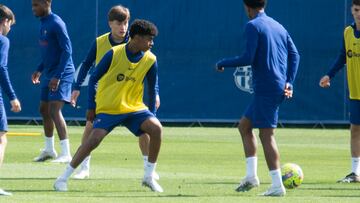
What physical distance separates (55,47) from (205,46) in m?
10.2

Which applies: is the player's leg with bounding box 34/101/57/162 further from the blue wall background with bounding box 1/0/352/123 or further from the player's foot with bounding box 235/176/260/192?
the blue wall background with bounding box 1/0/352/123

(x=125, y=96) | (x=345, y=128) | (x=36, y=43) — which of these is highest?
(x=125, y=96)

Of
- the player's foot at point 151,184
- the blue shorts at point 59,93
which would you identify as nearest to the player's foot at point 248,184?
the player's foot at point 151,184

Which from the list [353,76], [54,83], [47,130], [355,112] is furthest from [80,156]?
[47,130]

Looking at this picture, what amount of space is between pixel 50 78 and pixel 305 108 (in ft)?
36.0

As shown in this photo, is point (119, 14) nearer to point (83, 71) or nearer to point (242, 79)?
point (83, 71)

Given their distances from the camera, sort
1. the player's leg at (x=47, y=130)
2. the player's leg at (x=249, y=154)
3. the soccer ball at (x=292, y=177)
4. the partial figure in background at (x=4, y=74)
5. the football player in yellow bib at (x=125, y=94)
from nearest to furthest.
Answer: the partial figure in background at (x=4, y=74)
the football player in yellow bib at (x=125, y=94)
the player's leg at (x=249, y=154)
the soccer ball at (x=292, y=177)
the player's leg at (x=47, y=130)

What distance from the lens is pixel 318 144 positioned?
868 inches

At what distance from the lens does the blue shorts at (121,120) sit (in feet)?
41.1

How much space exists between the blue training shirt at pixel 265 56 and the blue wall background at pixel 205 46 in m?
13.9

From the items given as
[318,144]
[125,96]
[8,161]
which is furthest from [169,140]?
[125,96]

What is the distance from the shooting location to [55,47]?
650 inches

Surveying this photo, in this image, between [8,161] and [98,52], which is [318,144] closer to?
[8,161]

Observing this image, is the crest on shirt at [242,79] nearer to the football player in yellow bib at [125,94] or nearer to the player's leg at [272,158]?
the football player in yellow bib at [125,94]
